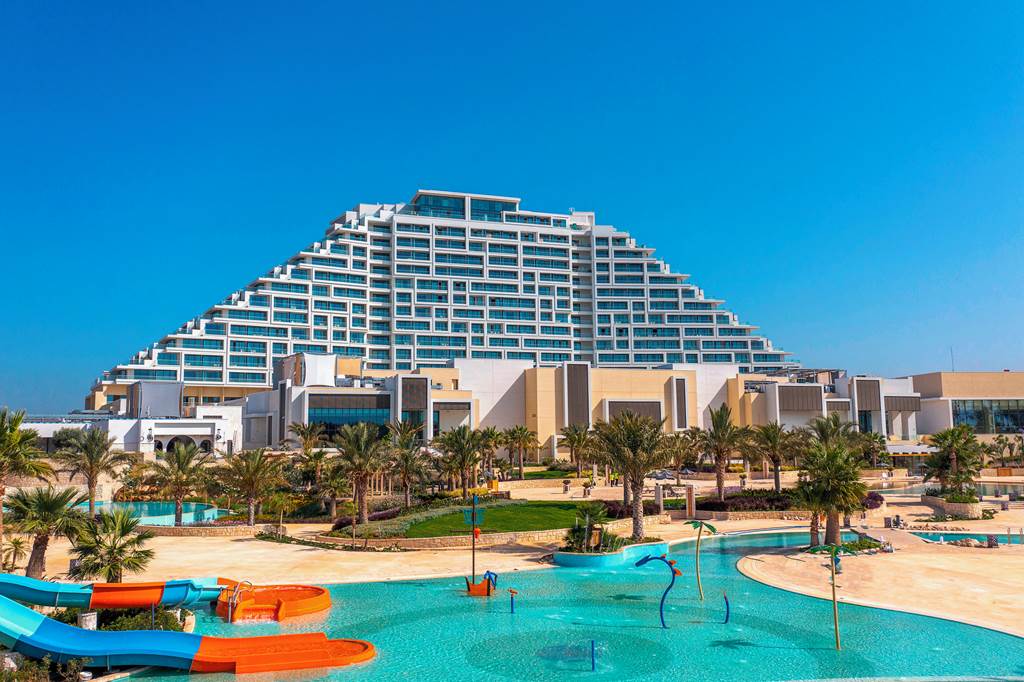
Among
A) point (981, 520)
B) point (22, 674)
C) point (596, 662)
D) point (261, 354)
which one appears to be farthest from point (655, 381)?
point (22, 674)

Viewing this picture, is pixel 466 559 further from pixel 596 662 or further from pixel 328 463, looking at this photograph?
pixel 328 463

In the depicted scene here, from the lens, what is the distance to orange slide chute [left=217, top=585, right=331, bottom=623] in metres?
23.2

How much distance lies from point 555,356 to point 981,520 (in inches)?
3725

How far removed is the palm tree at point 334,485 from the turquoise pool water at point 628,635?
1805 centimetres

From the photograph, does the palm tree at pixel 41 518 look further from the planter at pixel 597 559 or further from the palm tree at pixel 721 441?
the palm tree at pixel 721 441

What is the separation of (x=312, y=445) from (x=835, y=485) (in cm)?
4667

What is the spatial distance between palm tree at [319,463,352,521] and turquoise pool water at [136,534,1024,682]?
711 inches

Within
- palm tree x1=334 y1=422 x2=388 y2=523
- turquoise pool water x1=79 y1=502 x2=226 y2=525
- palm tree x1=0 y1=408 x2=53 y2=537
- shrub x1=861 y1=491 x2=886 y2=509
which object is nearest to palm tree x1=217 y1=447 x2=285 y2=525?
turquoise pool water x1=79 y1=502 x2=226 y2=525

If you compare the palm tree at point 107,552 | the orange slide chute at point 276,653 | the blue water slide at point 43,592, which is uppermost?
the palm tree at point 107,552

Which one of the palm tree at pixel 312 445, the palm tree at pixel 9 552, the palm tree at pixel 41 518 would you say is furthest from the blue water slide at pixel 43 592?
the palm tree at pixel 312 445

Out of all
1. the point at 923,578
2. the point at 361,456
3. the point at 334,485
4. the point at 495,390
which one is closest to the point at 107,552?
the point at 361,456

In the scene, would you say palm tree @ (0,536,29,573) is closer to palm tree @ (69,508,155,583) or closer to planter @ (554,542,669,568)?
palm tree @ (69,508,155,583)

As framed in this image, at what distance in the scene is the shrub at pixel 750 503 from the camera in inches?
1861

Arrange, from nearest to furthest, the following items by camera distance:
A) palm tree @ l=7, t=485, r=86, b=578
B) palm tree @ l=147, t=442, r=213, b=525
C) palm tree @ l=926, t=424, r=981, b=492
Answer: palm tree @ l=7, t=485, r=86, b=578, palm tree @ l=147, t=442, r=213, b=525, palm tree @ l=926, t=424, r=981, b=492
